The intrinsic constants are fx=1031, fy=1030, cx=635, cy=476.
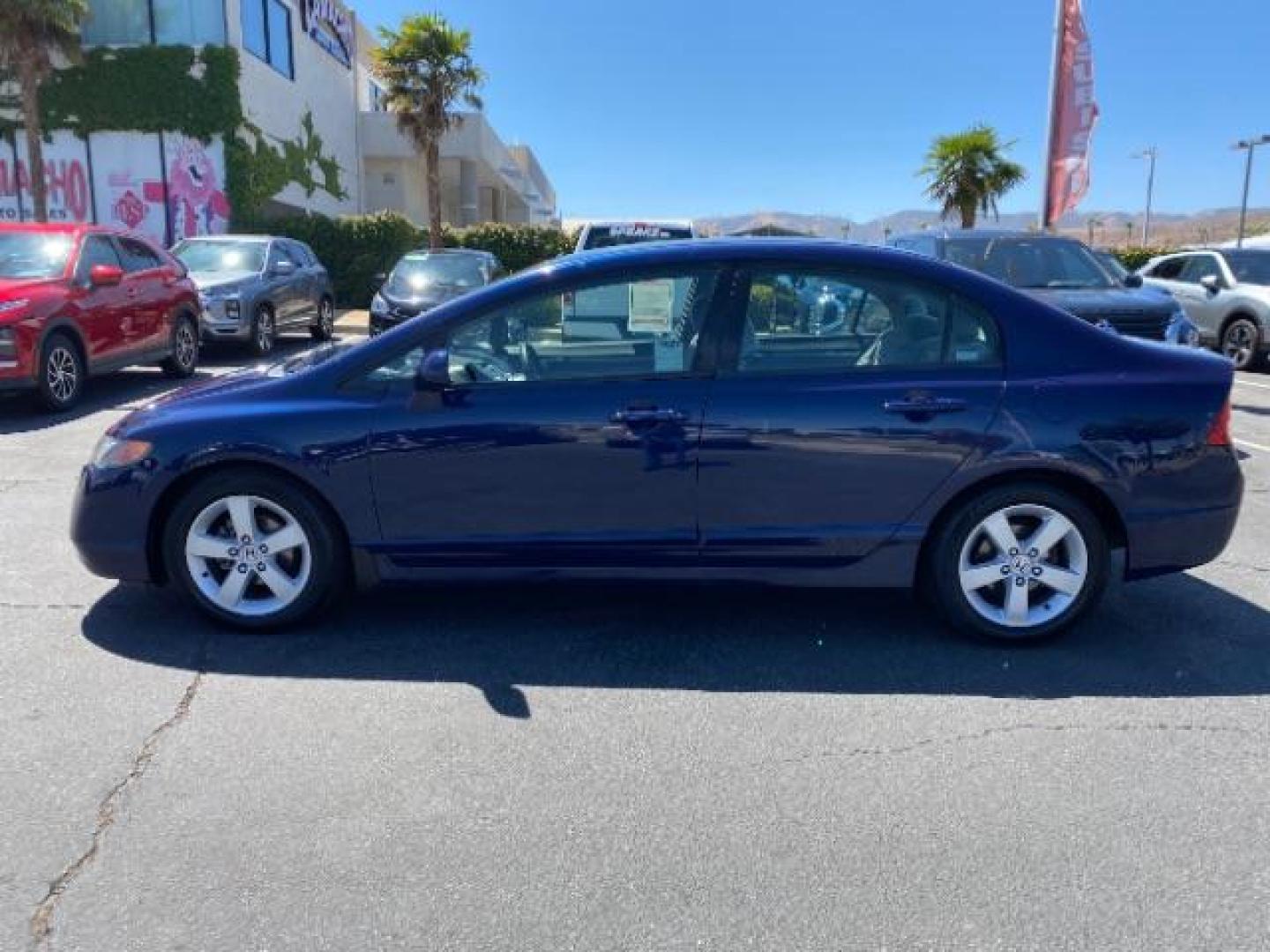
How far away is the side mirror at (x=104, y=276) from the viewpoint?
9273 millimetres

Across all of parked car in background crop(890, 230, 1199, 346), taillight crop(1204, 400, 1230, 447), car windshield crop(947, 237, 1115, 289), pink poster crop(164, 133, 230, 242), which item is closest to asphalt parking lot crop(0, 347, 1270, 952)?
taillight crop(1204, 400, 1230, 447)

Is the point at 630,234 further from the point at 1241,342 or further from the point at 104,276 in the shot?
the point at 1241,342

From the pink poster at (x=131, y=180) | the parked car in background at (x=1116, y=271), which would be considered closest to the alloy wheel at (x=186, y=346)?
the parked car in background at (x=1116, y=271)

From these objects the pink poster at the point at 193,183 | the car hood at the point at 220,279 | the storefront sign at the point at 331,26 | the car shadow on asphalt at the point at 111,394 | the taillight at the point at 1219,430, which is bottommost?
the car shadow on asphalt at the point at 111,394

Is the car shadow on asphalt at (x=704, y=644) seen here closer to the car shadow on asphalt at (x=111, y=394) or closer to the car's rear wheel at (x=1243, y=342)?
the car shadow on asphalt at (x=111, y=394)

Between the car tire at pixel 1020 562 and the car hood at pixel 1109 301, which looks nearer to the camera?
the car tire at pixel 1020 562

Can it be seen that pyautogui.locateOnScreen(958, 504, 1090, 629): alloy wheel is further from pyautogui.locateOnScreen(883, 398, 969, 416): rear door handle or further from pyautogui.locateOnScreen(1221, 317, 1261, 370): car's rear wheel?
pyautogui.locateOnScreen(1221, 317, 1261, 370): car's rear wheel

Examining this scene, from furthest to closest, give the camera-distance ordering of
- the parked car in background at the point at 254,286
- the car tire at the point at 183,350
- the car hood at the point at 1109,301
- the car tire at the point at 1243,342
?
1. the car tire at the point at 1243,342
2. the parked car in background at the point at 254,286
3. the car tire at the point at 183,350
4. the car hood at the point at 1109,301

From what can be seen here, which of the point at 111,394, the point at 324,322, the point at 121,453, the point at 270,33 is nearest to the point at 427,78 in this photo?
the point at 270,33

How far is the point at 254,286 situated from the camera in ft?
43.9

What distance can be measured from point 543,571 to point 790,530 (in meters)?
0.97

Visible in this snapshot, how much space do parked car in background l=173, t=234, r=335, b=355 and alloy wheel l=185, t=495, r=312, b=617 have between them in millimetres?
9672

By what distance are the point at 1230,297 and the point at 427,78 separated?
19.5m

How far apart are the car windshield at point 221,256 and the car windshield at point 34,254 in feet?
13.9
